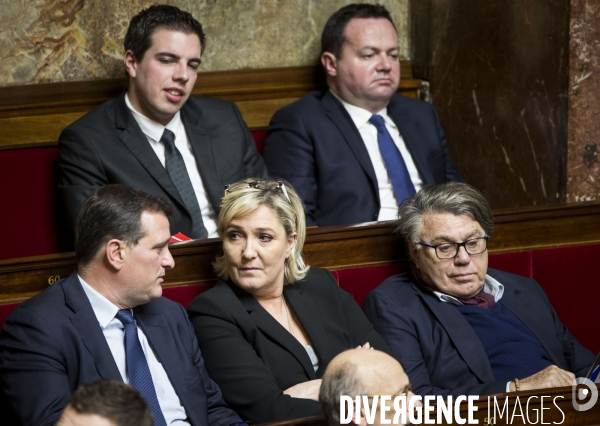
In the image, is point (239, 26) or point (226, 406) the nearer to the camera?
point (226, 406)

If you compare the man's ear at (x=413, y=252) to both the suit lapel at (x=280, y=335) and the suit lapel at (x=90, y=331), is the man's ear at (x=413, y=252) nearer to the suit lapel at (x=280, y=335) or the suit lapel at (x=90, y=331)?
the suit lapel at (x=280, y=335)

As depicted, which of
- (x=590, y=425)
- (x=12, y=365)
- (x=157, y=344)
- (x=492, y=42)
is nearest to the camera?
(x=590, y=425)

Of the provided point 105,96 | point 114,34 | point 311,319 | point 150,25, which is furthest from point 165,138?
point 311,319

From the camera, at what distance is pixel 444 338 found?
2836 mm

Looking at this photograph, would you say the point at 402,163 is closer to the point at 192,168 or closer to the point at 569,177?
the point at 569,177

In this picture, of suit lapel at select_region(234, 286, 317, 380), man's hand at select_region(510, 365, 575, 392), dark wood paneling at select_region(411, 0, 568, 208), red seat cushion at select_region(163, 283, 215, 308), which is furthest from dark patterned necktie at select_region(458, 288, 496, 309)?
dark wood paneling at select_region(411, 0, 568, 208)

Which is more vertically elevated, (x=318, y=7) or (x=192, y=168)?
(x=318, y=7)

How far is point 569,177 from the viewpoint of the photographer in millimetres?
3725

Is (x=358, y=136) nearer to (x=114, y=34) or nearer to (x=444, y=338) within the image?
(x=114, y=34)

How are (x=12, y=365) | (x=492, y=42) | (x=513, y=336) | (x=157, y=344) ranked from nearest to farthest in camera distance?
(x=12, y=365) → (x=157, y=344) → (x=513, y=336) → (x=492, y=42)

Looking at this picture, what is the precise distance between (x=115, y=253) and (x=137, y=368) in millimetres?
305

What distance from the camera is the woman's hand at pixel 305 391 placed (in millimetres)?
2531

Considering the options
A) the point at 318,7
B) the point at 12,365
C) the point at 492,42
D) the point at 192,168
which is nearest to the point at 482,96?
the point at 492,42

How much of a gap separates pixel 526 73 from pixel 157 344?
7.02ft
